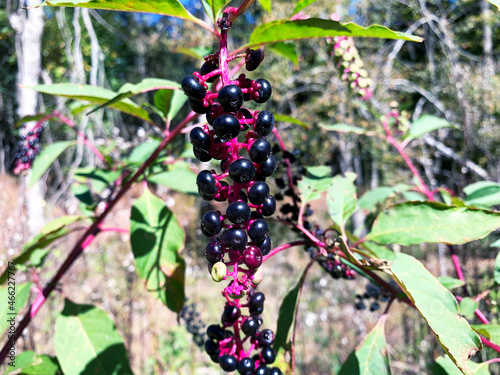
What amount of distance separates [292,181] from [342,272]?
1.14 feet

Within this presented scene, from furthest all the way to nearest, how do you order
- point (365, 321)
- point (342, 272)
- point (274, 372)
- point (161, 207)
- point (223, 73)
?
point (365, 321) → point (161, 207) → point (342, 272) → point (274, 372) → point (223, 73)

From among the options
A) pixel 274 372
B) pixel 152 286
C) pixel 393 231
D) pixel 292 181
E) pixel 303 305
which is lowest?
pixel 303 305

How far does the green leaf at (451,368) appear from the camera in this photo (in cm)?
96

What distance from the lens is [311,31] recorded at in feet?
2.75

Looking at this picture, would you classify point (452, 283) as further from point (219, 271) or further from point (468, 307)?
point (219, 271)

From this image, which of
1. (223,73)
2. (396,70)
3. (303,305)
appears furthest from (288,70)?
(223,73)

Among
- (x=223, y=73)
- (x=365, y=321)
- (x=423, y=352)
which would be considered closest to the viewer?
(x=223, y=73)

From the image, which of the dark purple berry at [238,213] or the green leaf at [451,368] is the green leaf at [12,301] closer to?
the dark purple berry at [238,213]

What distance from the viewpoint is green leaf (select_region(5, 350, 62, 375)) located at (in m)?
1.14

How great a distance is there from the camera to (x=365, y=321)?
4.22 meters

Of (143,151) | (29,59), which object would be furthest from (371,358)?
(29,59)

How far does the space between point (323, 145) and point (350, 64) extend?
24.2 feet

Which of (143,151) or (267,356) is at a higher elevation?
(143,151)

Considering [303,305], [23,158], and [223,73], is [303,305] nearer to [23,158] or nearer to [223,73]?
[23,158]
